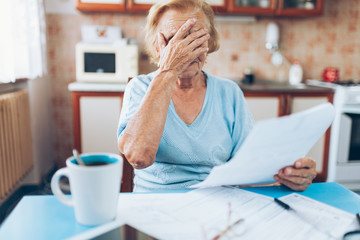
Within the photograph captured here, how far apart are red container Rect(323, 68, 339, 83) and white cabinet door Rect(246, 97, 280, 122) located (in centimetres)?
89

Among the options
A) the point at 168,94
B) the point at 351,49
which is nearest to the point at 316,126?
the point at 168,94

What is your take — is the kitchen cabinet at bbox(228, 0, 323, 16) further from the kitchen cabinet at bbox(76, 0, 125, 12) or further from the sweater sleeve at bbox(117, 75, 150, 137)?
the sweater sleeve at bbox(117, 75, 150, 137)

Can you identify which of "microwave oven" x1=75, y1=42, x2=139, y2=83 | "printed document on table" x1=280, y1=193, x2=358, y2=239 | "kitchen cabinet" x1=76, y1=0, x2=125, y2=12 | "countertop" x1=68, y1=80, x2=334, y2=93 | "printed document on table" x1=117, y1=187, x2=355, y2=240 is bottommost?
"printed document on table" x1=280, y1=193, x2=358, y2=239

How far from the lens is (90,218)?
0.55 m

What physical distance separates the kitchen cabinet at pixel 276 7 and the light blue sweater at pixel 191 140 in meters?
1.88

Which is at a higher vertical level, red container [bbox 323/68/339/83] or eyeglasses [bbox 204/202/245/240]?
red container [bbox 323/68/339/83]

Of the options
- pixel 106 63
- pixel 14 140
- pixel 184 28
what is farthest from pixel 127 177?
pixel 106 63

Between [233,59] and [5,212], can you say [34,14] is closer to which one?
[5,212]

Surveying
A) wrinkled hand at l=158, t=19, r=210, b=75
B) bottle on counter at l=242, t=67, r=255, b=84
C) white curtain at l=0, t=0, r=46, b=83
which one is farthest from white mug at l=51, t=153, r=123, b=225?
bottle on counter at l=242, t=67, r=255, b=84

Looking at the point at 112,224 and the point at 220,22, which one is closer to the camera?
the point at 112,224

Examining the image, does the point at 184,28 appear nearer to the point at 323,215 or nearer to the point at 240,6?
the point at 323,215

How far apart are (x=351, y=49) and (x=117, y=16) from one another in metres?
2.40

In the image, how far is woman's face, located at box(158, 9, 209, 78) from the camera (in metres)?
1.02

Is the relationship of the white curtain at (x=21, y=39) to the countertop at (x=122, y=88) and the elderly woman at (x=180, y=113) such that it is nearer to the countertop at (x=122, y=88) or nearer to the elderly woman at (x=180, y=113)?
the countertop at (x=122, y=88)
